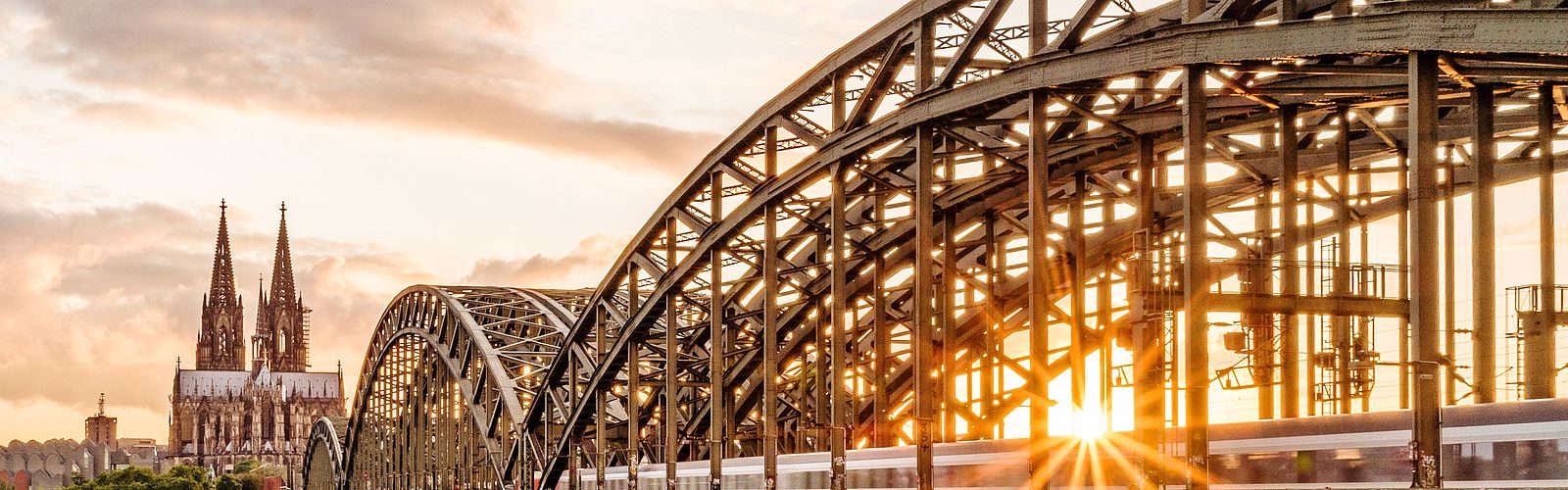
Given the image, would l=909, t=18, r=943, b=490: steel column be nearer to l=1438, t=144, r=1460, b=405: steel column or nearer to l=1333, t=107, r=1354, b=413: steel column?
l=1333, t=107, r=1354, b=413: steel column

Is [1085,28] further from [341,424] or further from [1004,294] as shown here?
[341,424]

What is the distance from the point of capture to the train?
27172 mm

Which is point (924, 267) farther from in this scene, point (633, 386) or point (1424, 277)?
point (633, 386)

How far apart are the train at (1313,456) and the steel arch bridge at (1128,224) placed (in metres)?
0.58

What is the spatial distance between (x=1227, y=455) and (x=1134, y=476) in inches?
122

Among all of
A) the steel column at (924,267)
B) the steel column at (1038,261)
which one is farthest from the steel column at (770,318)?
the steel column at (1038,261)

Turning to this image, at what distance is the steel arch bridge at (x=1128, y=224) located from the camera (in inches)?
1261

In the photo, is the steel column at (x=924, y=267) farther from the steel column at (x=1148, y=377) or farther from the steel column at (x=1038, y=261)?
the steel column at (x=1148, y=377)

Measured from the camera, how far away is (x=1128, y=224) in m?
51.4

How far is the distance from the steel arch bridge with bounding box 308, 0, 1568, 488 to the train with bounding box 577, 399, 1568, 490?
0.58 meters

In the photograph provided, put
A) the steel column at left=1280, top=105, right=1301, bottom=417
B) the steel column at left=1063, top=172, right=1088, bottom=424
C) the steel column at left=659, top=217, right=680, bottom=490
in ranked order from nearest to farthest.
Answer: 1. the steel column at left=1280, top=105, right=1301, bottom=417
2. the steel column at left=1063, top=172, right=1088, bottom=424
3. the steel column at left=659, top=217, right=680, bottom=490

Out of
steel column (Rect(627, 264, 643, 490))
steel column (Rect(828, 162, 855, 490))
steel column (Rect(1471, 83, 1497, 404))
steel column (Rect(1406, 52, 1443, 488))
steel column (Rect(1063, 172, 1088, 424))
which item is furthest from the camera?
steel column (Rect(627, 264, 643, 490))

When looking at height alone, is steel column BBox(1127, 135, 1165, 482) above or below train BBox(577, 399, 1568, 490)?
above

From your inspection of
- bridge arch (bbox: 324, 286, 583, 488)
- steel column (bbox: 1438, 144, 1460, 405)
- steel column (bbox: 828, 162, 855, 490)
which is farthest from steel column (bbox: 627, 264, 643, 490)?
steel column (bbox: 1438, 144, 1460, 405)
